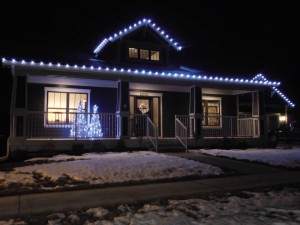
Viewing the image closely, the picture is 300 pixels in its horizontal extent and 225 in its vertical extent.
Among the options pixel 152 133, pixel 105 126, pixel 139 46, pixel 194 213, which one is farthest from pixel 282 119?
pixel 194 213

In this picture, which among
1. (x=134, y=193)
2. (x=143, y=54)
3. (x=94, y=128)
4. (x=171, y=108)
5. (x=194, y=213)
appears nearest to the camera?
(x=194, y=213)

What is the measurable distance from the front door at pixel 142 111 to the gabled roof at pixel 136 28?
3.06m

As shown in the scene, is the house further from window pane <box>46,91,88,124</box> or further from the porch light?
the porch light

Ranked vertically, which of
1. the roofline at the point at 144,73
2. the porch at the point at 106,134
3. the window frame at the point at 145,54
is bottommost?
the porch at the point at 106,134

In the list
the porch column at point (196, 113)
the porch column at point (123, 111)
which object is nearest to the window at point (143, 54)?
the porch column at point (123, 111)

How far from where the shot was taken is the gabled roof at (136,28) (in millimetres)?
15609

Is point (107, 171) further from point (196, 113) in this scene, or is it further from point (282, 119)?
point (282, 119)

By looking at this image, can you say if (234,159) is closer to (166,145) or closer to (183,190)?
(166,145)

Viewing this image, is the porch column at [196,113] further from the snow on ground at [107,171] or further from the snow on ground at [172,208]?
the snow on ground at [172,208]

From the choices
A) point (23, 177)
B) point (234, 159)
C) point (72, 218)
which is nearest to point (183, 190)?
point (72, 218)

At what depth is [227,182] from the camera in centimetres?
781

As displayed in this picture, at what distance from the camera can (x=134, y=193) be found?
6594 millimetres

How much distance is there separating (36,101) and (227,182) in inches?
402

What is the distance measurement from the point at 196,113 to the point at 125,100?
371cm
